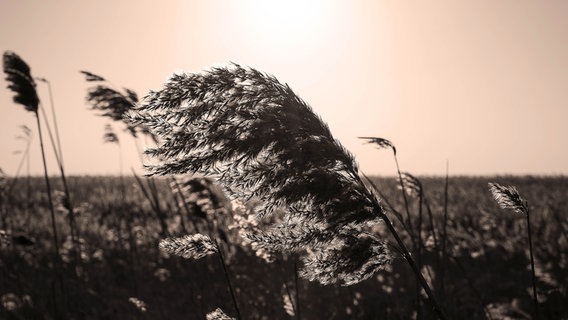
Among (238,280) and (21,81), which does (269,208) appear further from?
(238,280)

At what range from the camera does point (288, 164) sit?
2.61 metres

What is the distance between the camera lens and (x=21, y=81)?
6582 millimetres

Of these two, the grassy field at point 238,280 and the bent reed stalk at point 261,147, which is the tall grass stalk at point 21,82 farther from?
the bent reed stalk at point 261,147

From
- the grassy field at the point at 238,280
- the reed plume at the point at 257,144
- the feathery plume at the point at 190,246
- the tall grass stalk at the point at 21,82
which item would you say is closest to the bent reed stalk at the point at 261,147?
the reed plume at the point at 257,144

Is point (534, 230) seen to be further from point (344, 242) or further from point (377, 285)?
point (344, 242)

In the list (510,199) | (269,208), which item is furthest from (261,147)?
(510,199)

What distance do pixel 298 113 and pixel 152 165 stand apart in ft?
2.46

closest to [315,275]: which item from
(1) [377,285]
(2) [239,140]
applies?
(2) [239,140]

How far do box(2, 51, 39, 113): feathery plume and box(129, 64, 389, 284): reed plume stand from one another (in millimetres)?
4824

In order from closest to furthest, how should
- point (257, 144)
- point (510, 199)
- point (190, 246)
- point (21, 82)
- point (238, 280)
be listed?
point (257, 144), point (190, 246), point (510, 199), point (21, 82), point (238, 280)

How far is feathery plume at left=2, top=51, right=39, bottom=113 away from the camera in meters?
6.55

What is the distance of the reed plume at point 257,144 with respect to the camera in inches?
99.2

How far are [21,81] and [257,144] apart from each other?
5230 millimetres

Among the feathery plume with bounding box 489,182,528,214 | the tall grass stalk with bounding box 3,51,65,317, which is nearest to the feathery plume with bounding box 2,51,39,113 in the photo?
the tall grass stalk with bounding box 3,51,65,317
